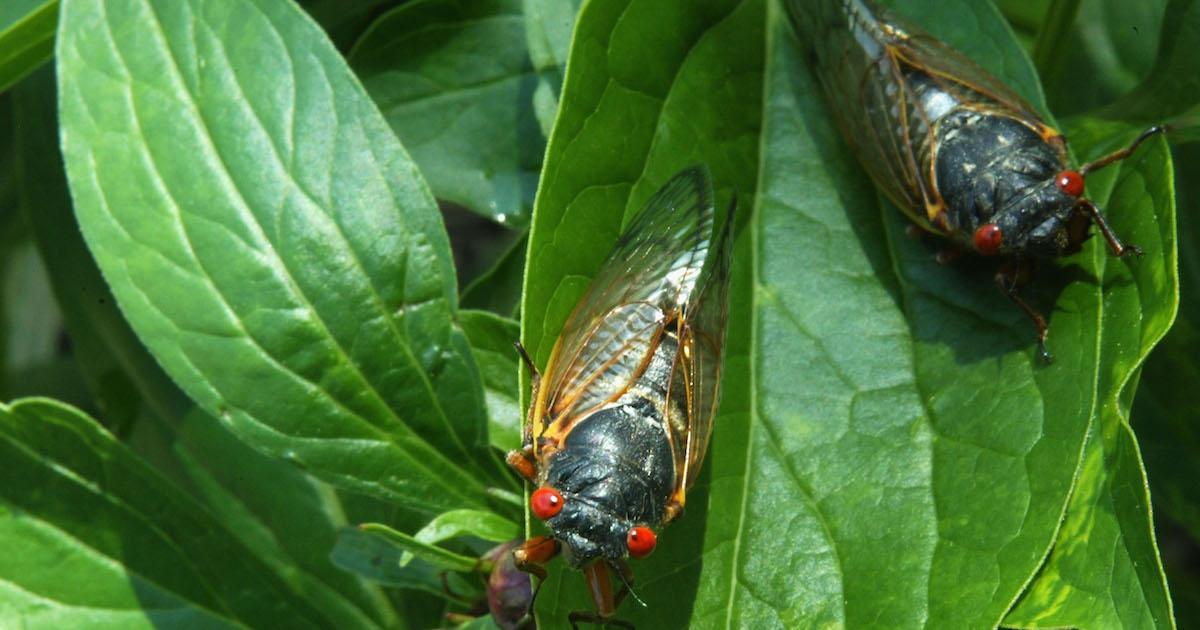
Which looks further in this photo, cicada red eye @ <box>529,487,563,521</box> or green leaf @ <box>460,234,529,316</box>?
green leaf @ <box>460,234,529,316</box>

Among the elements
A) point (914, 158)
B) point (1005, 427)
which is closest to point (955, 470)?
point (1005, 427)

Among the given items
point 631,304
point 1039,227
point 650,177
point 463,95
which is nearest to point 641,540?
point 631,304

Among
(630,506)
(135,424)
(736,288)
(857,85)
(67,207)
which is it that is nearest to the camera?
(630,506)

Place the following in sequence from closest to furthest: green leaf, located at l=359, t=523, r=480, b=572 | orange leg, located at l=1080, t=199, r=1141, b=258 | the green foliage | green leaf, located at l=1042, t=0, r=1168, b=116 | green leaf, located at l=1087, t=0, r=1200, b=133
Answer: green leaf, located at l=359, t=523, r=480, b=572, the green foliage, orange leg, located at l=1080, t=199, r=1141, b=258, green leaf, located at l=1087, t=0, r=1200, b=133, green leaf, located at l=1042, t=0, r=1168, b=116

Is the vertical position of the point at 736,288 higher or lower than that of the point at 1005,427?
higher

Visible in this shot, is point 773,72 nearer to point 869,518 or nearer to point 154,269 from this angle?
point 869,518

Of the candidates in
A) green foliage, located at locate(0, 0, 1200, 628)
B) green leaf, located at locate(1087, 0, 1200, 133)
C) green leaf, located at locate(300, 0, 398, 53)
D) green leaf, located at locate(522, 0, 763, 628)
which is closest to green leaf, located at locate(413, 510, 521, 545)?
green foliage, located at locate(0, 0, 1200, 628)

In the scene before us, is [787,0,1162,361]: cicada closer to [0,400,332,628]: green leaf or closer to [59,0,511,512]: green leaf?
[59,0,511,512]: green leaf

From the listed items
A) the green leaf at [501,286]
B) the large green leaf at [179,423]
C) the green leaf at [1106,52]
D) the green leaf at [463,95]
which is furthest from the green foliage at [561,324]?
the green leaf at [1106,52]
